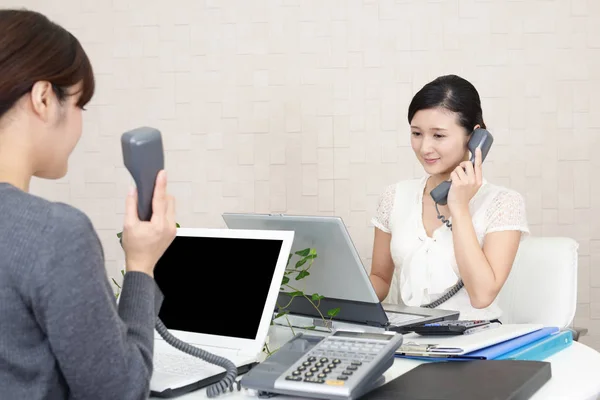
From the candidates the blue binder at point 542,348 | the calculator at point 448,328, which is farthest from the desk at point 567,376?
the calculator at point 448,328

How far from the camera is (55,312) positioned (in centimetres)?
96

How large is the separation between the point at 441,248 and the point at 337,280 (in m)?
0.76

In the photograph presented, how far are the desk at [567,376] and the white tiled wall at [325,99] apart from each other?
1570 millimetres

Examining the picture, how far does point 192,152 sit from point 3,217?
229 cm

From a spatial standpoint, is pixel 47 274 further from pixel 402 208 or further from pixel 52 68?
pixel 402 208

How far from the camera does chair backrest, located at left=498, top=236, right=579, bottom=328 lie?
7.50 ft

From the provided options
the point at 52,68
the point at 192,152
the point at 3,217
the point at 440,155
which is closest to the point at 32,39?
the point at 52,68

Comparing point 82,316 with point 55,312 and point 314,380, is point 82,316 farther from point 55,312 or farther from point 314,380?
point 314,380

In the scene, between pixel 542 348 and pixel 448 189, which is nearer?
pixel 542 348

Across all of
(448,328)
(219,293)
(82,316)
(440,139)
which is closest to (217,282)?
(219,293)

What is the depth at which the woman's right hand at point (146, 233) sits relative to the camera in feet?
3.76

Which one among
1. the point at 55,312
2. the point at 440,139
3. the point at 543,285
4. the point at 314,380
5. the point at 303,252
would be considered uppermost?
the point at 440,139

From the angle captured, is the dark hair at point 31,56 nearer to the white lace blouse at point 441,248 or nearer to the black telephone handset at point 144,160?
the black telephone handset at point 144,160

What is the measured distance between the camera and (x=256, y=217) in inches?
76.2
